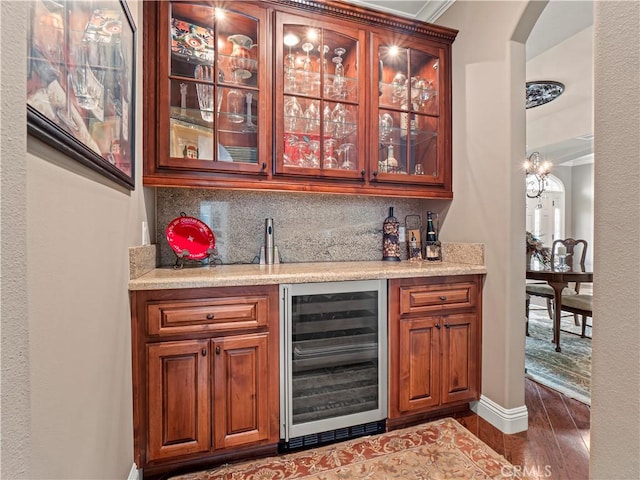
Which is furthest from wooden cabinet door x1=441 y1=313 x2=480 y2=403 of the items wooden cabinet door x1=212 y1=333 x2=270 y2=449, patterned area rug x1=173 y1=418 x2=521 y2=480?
wooden cabinet door x1=212 y1=333 x2=270 y2=449

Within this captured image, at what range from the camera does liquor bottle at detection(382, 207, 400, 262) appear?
2451 millimetres

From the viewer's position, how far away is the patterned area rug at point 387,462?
4.97 ft

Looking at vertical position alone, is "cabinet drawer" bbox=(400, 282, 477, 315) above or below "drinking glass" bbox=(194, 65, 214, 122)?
below

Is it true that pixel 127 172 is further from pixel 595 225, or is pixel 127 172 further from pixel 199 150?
pixel 595 225

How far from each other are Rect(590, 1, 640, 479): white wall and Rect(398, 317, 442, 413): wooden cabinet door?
3.95 feet

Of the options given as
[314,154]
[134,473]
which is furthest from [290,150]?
[134,473]

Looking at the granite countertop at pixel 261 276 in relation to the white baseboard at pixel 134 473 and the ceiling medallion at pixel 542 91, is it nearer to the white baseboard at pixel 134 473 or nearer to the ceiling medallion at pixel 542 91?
the white baseboard at pixel 134 473

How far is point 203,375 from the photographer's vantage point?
4.95 ft

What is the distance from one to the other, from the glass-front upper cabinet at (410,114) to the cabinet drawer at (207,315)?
121cm

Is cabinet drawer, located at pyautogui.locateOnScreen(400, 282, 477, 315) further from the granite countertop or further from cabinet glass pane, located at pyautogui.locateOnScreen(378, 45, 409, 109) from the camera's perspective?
cabinet glass pane, located at pyautogui.locateOnScreen(378, 45, 409, 109)

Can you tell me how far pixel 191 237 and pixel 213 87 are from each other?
0.92 metres

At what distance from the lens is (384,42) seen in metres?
2.16

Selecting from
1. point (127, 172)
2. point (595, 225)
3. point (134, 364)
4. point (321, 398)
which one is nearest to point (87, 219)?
point (127, 172)

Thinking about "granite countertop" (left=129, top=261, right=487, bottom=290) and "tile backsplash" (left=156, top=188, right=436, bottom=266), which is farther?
"tile backsplash" (left=156, top=188, right=436, bottom=266)
